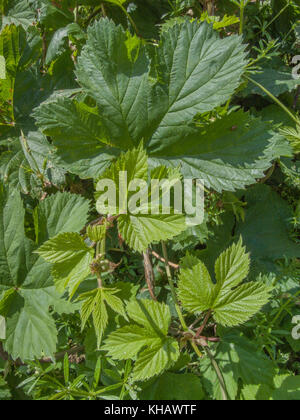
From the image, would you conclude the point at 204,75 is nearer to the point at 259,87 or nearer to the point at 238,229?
the point at 259,87

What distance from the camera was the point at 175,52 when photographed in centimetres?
114

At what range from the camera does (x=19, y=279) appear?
1.26 m

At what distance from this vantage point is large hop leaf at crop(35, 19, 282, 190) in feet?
3.70

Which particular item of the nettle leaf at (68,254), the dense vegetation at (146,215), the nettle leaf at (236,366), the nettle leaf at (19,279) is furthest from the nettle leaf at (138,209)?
the nettle leaf at (236,366)

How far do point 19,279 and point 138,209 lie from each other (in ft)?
1.77

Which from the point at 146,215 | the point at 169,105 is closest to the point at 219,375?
the point at 146,215

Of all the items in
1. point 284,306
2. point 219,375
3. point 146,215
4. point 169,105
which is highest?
point 169,105

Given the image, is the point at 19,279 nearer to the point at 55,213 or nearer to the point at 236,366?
the point at 55,213

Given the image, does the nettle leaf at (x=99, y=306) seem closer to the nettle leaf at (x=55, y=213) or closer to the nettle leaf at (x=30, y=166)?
the nettle leaf at (x=55, y=213)

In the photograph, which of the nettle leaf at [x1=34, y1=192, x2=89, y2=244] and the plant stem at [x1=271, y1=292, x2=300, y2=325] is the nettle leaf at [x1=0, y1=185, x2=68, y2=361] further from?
the plant stem at [x1=271, y1=292, x2=300, y2=325]

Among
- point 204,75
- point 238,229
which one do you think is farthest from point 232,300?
point 204,75

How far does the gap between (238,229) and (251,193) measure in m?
0.16

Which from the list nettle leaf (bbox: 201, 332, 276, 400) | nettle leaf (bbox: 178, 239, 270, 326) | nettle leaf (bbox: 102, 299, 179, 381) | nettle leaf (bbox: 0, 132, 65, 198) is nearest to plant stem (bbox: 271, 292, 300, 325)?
nettle leaf (bbox: 201, 332, 276, 400)

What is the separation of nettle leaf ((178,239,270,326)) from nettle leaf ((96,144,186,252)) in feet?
0.67
